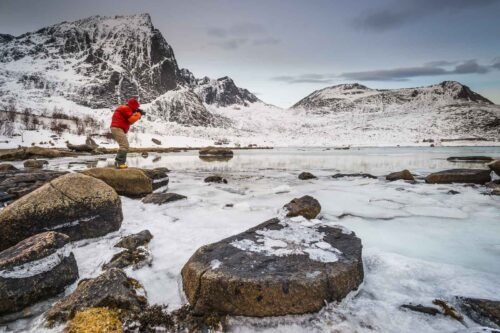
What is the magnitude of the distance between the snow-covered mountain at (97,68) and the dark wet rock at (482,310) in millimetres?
80442

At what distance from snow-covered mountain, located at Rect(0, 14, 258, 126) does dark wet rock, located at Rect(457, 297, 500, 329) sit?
80.4 meters

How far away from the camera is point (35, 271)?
2.28 m

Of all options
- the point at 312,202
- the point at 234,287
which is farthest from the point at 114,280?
the point at 312,202

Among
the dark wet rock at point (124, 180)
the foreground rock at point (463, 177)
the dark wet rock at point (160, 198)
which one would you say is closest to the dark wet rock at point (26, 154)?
the dark wet rock at point (124, 180)

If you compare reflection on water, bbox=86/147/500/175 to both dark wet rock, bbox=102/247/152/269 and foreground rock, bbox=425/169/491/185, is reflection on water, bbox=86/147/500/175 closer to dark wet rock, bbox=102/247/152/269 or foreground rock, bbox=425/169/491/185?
foreground rock, bbox=425/169/491/185

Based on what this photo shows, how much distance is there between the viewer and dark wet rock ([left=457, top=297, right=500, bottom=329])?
1.96 metres

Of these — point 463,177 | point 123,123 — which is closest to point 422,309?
point 463,177

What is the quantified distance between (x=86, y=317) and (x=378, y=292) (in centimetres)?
218

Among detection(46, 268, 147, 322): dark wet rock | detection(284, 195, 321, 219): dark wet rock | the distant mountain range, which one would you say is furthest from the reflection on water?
the distant mountain range

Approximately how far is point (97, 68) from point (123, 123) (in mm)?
115592

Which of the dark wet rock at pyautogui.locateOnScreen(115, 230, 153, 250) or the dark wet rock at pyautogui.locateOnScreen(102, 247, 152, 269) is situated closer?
the dark wet rock at pyautogui.locateOnScreen(102, 247, 152, 269)

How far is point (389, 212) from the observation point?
5.17 meters

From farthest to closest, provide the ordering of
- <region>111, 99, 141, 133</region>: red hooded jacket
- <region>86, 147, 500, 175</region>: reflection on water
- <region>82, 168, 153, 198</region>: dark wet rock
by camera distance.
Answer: <region>86, 147, 500, 175</region>: reflection on water
<region>111, 99, 141, 133</region>: red hooded jacket
<region>82, 168, 153, 198</region>: dark wet rock

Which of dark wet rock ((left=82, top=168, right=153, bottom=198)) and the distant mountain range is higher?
the distant mountain range
